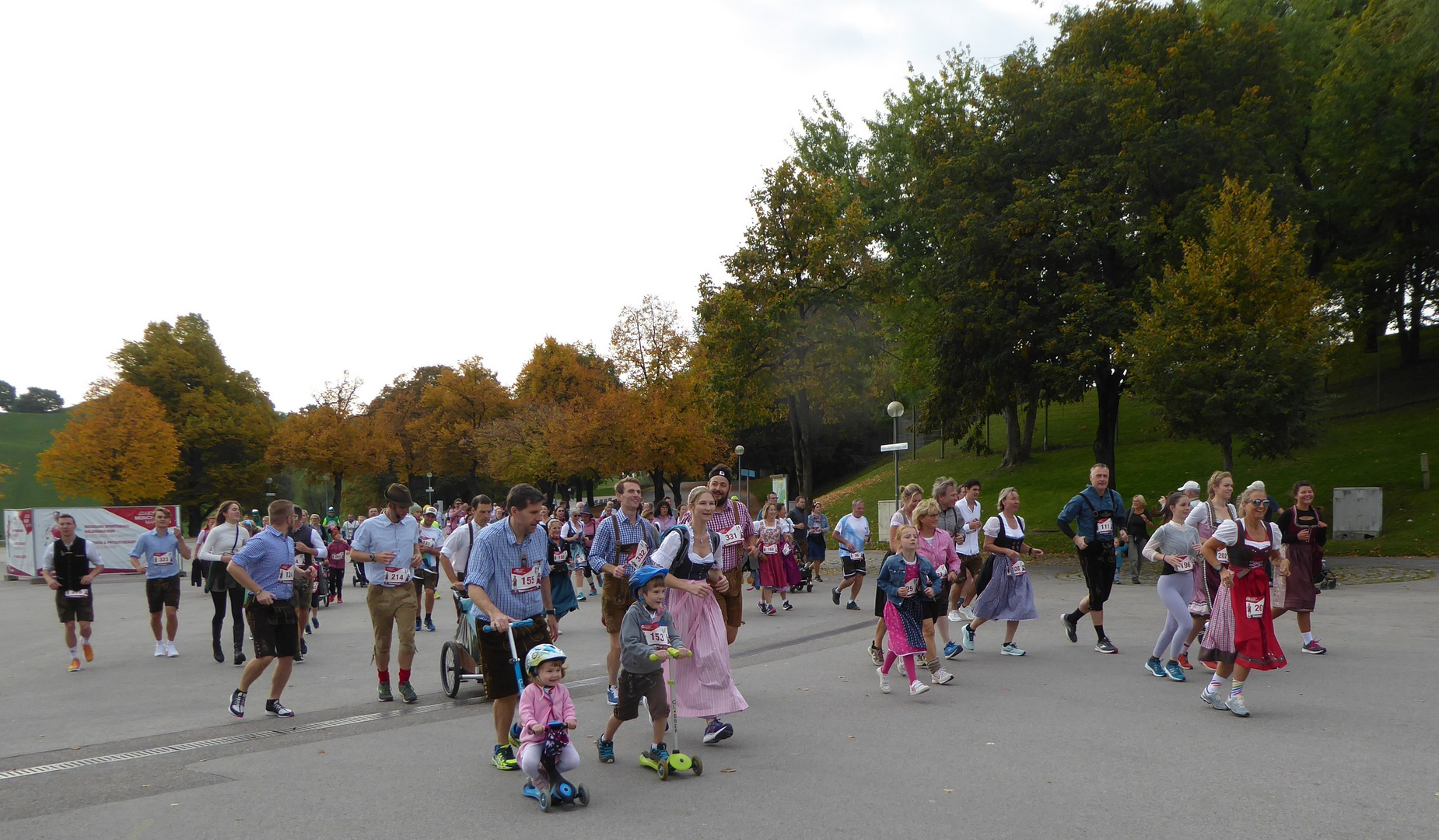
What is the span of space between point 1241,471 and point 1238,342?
11.8 m

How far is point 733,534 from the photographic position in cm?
1111

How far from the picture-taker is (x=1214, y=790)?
5293mm

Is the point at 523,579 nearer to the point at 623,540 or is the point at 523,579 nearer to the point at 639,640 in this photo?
the point at 639,640

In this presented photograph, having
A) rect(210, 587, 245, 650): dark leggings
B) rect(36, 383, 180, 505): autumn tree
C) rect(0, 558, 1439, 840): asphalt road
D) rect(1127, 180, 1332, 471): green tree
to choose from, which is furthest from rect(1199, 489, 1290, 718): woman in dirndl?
rect(36, 383, 180, 505): autumn tree

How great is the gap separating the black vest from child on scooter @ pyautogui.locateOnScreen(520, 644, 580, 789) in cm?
928

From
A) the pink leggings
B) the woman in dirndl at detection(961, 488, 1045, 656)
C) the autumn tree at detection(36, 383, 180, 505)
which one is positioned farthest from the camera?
the autumn tree at detection(36, 383, 180, 505)

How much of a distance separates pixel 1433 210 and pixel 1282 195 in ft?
39.2

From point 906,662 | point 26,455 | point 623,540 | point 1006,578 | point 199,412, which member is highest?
point 199,412

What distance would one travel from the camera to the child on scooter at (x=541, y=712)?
17.5ft

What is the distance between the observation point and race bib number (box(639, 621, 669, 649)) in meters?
6.14

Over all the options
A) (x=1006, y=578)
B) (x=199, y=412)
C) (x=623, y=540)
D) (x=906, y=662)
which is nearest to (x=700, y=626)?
(x=623, y=540)

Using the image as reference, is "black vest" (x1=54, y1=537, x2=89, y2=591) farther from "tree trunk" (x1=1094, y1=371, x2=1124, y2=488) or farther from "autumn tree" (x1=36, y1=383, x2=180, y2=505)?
"autumn tree" (x1=36, y1=383, x2=180, y2=505)

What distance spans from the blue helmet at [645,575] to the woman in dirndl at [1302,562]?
6698mm

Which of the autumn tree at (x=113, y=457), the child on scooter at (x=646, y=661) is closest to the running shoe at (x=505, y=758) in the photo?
the child on scooter at (x=646, y=661)
